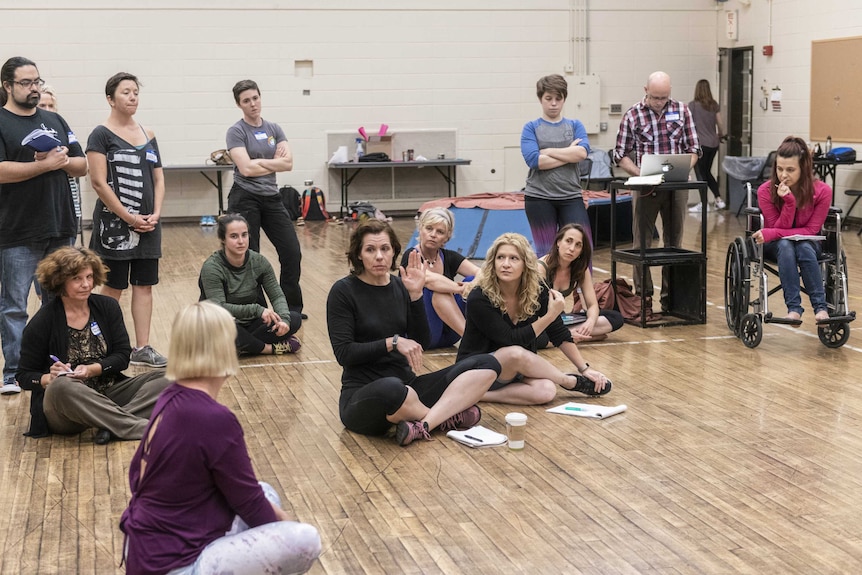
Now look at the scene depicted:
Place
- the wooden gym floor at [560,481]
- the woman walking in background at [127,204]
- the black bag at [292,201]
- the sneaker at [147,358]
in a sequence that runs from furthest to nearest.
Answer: the black bag at [292,201]
the sneaker at [147,358]
the woman walking in background at [127,204]
the wooden gym floor at [560,481]

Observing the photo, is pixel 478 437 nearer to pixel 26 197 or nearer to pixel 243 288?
pixel 243 288

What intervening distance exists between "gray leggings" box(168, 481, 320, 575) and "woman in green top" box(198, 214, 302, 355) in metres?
3.20

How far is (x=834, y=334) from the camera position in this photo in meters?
5.68

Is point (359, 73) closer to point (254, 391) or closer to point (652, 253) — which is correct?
point (652, 253)

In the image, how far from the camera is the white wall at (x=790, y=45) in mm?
11930

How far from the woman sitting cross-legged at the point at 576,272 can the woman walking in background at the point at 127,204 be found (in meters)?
2.03

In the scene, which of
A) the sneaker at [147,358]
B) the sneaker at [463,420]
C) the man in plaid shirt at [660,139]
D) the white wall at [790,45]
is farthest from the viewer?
the white wall at [790,45]

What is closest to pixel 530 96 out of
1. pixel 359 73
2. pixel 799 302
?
pixel 359 73

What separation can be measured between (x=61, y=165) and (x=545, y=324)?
226 centimetres

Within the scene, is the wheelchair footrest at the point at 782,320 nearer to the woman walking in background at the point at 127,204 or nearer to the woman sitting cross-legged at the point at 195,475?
Answer: the woman walking in background at the point at 127,204

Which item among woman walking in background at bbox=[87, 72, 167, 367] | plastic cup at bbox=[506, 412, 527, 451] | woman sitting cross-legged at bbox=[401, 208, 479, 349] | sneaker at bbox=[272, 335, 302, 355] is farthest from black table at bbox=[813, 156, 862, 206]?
plastic cup at bbox=[506, 412, 527, 451]

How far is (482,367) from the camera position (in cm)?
422

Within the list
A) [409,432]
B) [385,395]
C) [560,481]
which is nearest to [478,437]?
[409,432]

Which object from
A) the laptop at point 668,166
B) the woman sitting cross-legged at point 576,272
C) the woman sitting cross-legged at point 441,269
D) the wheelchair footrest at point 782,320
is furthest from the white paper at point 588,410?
the laptop at point 668,166
